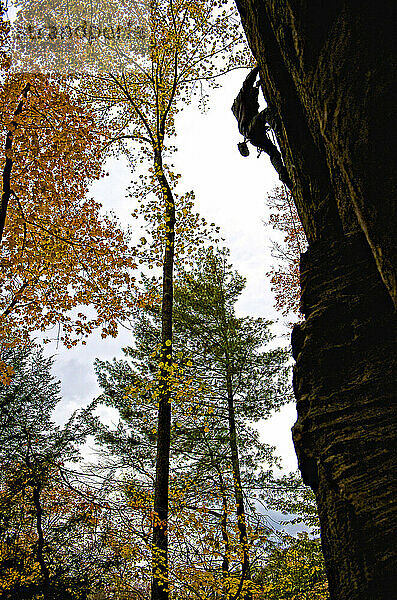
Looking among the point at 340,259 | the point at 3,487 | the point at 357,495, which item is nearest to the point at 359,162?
the point at 340,259

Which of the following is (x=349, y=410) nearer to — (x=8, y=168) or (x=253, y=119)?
(x=253, y=119)

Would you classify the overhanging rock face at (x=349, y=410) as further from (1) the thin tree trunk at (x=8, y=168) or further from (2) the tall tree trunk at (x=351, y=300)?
(1) the thin tree trunk at (x=8, y=168)

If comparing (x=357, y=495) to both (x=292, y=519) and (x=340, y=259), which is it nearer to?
(x=340, y=259)

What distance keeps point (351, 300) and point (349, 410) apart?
0.46 metres

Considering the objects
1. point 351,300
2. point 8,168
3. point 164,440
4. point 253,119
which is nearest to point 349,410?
point 351,300

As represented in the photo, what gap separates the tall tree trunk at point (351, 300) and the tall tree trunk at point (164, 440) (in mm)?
4543

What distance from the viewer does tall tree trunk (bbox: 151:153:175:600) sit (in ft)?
16.9

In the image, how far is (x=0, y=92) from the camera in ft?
26.5

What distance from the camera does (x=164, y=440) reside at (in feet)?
19.9

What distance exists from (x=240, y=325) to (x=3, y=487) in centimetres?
1020

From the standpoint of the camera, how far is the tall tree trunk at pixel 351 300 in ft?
4.05

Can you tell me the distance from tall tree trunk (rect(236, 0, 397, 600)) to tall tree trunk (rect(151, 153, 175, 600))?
179 inches

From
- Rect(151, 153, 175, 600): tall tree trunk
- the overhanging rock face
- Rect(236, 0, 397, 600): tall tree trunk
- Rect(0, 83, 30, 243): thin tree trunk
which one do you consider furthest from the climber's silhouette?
Rect(0, 83, 30, 243): thin tree trunk

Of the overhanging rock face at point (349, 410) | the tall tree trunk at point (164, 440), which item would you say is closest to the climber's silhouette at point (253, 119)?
the overhanging rock face at point (349, 410)
